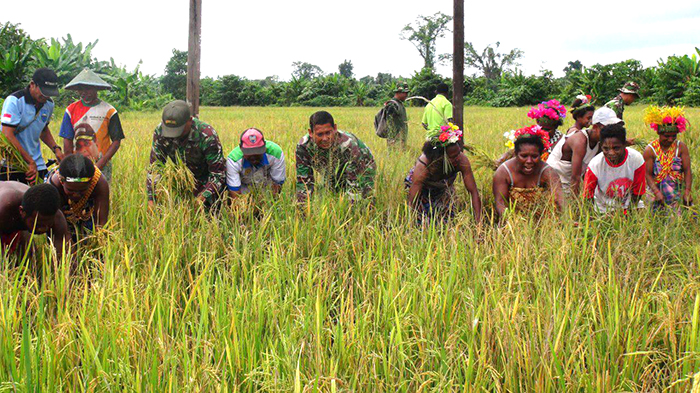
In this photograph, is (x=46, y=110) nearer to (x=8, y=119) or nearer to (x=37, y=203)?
(x=8, y=119)

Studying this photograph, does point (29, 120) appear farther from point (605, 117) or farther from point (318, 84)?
point (318, 84)

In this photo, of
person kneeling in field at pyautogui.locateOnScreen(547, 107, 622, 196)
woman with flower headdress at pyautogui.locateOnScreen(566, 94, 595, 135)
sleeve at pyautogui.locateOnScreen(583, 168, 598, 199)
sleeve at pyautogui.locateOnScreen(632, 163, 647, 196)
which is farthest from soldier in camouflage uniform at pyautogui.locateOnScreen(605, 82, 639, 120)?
sleeve at pyautogui.locateOnScreen(583, 168, 598, 199)

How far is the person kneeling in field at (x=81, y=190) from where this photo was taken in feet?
11.9

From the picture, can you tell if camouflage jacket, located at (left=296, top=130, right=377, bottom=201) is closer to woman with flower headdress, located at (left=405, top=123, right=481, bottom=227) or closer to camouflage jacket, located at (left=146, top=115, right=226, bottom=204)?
woman with flower headdress, located at (left=405, top=123, right=481, bottom=227)

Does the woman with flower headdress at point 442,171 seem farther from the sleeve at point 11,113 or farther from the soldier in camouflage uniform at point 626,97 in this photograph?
the soldier in camouflage uniform at point 626,97

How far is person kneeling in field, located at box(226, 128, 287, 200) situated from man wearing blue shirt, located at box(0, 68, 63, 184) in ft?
5.38

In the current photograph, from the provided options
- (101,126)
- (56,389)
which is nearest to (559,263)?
(56,389)

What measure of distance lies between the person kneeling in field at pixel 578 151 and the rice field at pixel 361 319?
3.73 ft

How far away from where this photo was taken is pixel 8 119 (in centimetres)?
484

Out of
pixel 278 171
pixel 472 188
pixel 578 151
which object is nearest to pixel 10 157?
pixel 278 171

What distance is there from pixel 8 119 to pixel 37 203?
87.6 inches

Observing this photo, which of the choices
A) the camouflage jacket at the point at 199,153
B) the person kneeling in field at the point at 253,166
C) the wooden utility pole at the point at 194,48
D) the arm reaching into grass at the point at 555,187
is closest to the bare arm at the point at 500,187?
the arm reaching into grass at the point at 555,187

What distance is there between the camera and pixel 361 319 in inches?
102

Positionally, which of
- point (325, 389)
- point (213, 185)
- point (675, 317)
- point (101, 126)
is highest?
point (101, 126)
